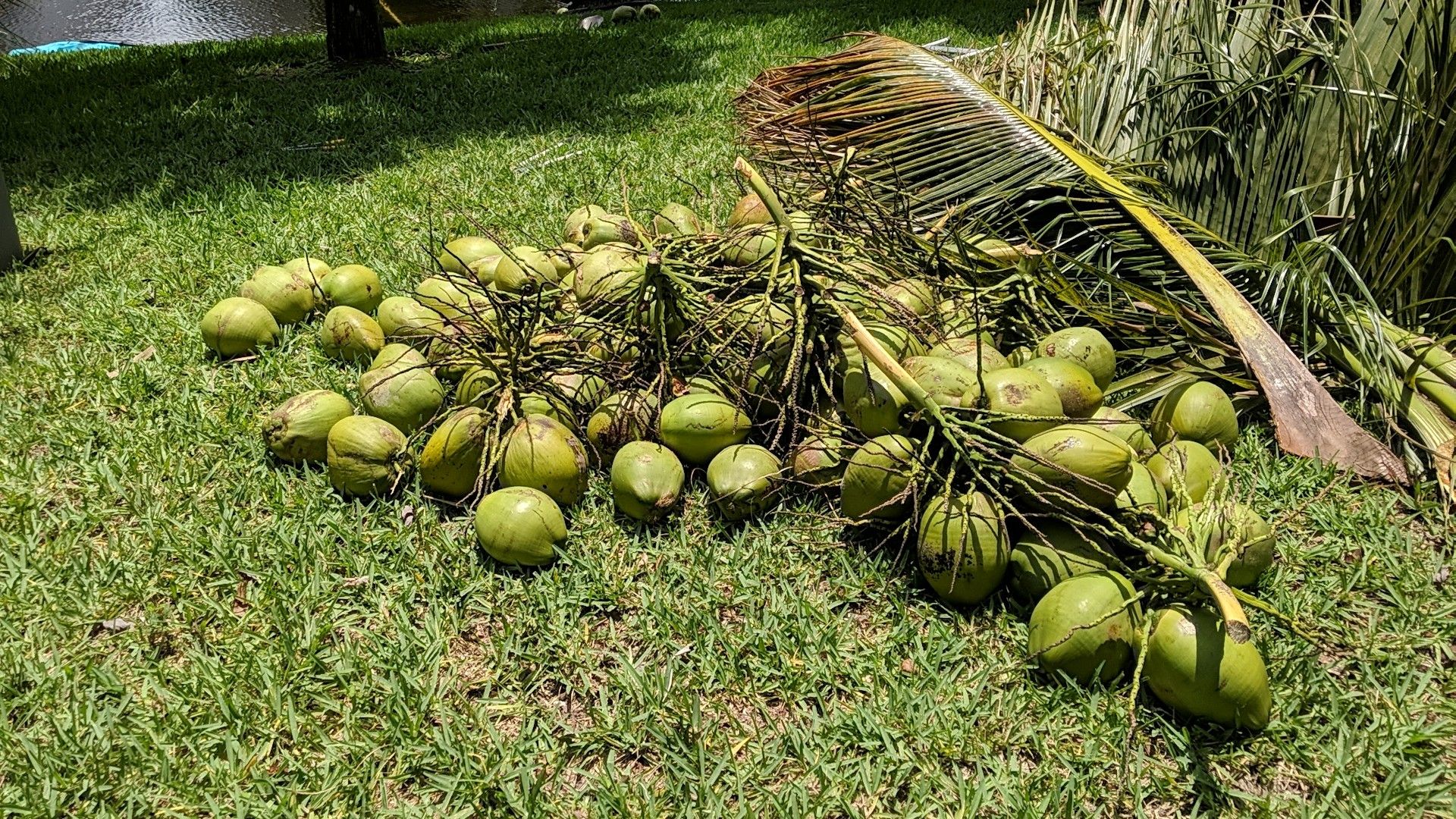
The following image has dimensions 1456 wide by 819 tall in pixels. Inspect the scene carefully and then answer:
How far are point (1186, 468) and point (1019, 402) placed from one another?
509mm

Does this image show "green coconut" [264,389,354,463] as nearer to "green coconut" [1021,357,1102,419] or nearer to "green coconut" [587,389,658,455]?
"green coconut" [587,389,658,455]

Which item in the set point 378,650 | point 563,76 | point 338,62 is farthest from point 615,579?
point 338,62

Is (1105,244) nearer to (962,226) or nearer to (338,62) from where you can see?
(962,226)

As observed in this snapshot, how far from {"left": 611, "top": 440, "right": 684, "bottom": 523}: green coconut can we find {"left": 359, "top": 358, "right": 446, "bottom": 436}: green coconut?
0.63 m

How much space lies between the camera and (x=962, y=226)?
3.45 metres

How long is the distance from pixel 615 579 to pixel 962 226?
196 cm

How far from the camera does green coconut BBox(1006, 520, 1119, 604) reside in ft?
6.69

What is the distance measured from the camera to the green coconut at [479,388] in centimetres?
256

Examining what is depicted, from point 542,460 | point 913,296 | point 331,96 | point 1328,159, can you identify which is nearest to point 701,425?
point 542,460

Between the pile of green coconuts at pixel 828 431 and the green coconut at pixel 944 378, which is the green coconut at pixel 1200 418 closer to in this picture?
the pile of green coconuts at pixel 828 431

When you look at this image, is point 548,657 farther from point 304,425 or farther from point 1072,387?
point 1072,387

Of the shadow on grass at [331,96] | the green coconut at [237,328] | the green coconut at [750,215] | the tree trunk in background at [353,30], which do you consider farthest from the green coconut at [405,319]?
the tree trunk in background at [353,30]

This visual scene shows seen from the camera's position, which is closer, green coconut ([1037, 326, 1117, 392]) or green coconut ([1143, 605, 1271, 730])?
green coconut ([1143, 605, 1271, 730])

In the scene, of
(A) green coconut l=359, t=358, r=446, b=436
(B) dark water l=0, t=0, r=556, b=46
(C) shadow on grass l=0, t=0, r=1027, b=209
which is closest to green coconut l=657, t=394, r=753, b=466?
(A) green coconut l=359, t=358, r=446, b=436
